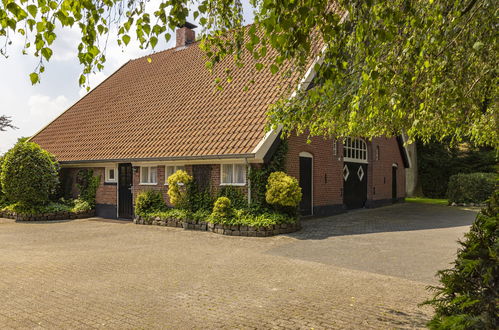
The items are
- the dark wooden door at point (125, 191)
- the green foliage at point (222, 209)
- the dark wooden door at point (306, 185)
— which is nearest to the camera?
the green foliage at point (222, 209)

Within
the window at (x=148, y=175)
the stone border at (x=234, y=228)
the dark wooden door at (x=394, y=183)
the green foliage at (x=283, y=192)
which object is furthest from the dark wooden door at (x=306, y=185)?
the dark wooden door at (x=394, y=183)

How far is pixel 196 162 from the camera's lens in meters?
14.0

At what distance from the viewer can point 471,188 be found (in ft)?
70.7

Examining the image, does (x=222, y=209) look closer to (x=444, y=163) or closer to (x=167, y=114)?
(x=167, y=114)

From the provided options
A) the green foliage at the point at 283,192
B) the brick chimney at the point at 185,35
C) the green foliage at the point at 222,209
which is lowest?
the green foliage at the point at 222,209

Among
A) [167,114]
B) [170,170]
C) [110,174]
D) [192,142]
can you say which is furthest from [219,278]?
[110,174]

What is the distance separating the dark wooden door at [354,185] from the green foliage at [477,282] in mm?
14480

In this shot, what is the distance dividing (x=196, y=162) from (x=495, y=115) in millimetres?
8932

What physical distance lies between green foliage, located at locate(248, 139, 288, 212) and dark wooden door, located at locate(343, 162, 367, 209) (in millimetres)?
5890

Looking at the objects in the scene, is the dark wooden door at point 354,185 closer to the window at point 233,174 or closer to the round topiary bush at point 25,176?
the window at point 233,174

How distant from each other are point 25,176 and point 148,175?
5.07 meters

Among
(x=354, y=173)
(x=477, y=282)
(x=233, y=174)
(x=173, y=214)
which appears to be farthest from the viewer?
(x=354, y=173)

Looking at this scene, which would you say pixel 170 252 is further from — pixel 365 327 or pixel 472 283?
pixel 472 283

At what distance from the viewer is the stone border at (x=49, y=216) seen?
16.2m
